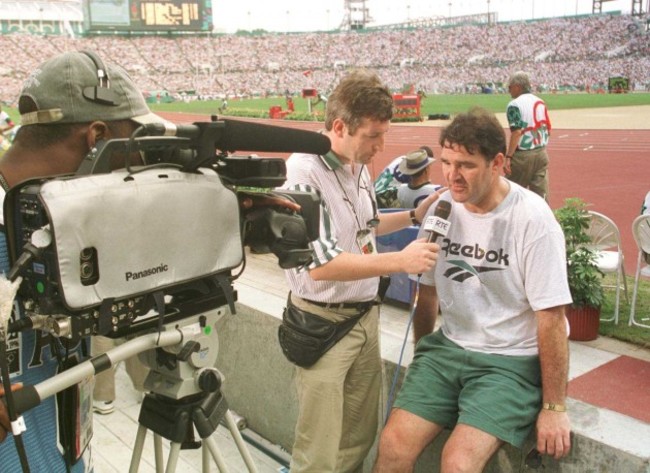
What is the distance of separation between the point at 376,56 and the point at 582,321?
74814mm

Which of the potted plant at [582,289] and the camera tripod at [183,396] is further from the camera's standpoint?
the potted plant at [582,289]

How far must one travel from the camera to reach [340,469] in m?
2.69

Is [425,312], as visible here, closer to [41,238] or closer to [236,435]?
[236,435]

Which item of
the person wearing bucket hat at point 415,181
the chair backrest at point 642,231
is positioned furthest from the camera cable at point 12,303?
the chair backrest at point 642,231

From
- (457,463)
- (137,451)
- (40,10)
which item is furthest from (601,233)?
(40,10)

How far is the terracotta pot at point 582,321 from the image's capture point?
14.2ft

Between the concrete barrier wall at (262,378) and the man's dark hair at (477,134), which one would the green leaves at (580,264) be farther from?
the man's dark hair at (477,134)

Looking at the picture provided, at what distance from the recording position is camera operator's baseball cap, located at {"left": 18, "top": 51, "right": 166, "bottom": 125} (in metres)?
1.39

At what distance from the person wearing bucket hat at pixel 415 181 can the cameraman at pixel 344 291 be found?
8.03ft

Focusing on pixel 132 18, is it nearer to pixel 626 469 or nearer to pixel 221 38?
pixel 221 38

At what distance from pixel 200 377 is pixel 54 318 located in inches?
18.5

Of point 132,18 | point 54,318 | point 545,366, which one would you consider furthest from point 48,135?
point 132,18

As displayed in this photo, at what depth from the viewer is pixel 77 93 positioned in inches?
54.9

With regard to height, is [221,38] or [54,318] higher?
[221,38]
